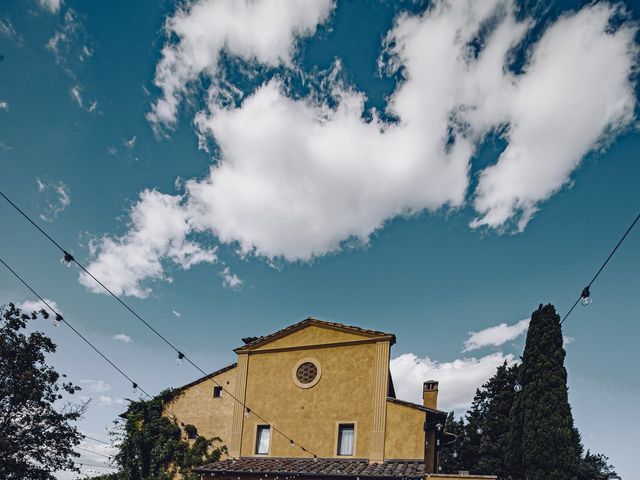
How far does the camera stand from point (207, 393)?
22656 millimetres

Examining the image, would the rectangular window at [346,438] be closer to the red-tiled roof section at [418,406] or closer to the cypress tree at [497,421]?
the red-tiled roof section at [418,406]

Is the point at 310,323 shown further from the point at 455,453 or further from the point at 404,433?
the point at 455,453

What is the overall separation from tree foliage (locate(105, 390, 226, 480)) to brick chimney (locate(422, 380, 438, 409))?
977cm

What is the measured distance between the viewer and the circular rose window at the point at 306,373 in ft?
69.0

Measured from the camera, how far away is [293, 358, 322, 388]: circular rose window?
21.0m

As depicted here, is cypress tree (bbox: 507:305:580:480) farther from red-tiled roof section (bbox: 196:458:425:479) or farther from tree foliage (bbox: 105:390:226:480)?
tree foliage (bbox: 105:390:226:480)

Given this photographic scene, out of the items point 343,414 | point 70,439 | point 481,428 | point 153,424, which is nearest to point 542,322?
point 481,428

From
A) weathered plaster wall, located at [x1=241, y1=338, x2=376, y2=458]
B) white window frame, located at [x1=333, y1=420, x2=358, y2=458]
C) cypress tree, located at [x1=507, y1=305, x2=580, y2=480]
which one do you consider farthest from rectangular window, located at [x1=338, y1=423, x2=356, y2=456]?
cypress tree, located at [x1=507, y1=305, x2=580, y2=480]

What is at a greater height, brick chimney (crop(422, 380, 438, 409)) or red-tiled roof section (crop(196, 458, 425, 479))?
brick chimney (crop(422, 380, 438, 409))

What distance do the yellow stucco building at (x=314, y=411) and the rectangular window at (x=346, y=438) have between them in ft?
0.12

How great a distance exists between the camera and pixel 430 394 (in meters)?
23.5

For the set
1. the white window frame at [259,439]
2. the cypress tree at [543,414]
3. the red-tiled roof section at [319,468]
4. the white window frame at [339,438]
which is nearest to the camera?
the red-tiled roof section at [319,468]

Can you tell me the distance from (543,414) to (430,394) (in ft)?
26.8

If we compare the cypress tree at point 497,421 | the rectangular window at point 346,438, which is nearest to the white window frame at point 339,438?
the rectangular window at point 346,438
